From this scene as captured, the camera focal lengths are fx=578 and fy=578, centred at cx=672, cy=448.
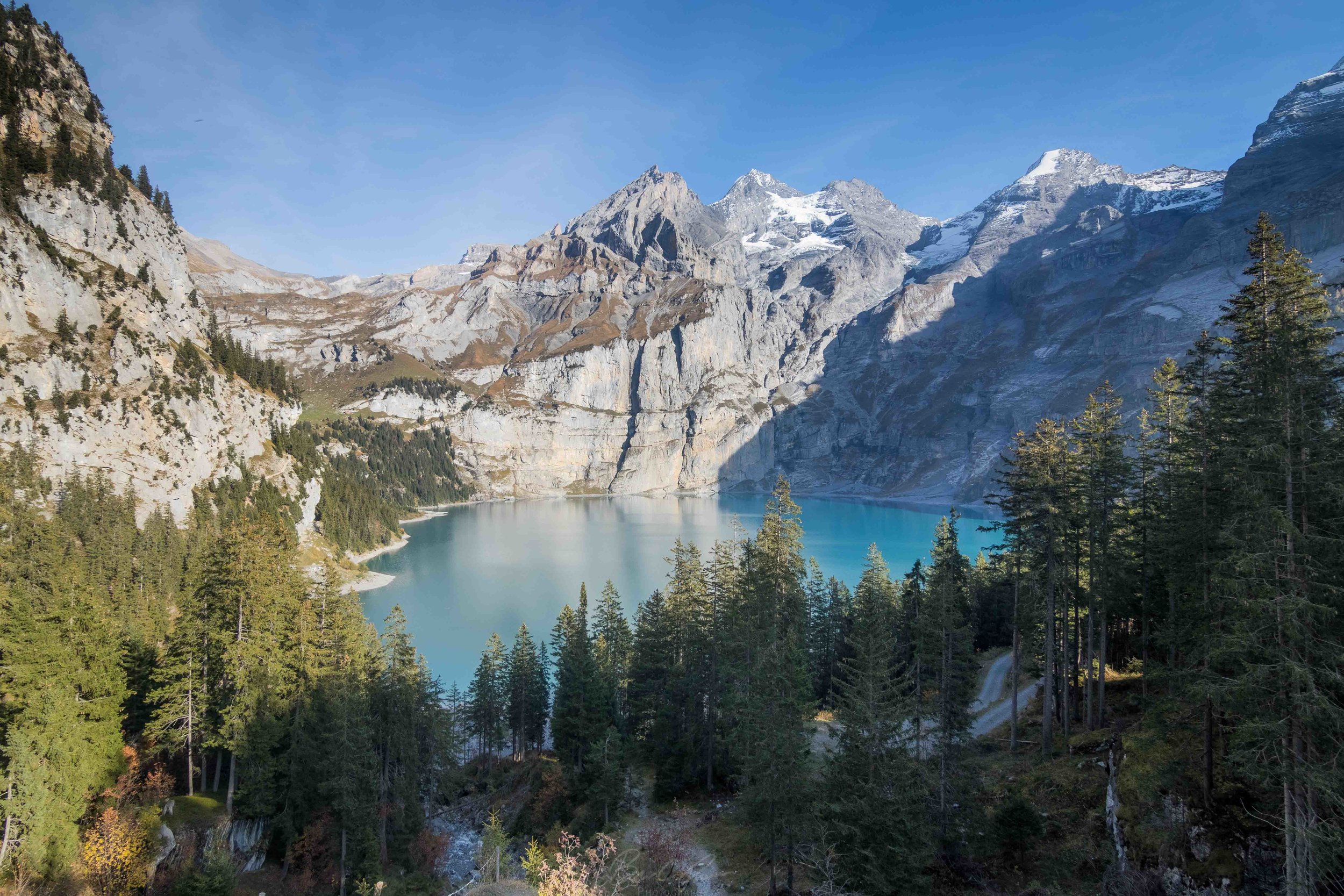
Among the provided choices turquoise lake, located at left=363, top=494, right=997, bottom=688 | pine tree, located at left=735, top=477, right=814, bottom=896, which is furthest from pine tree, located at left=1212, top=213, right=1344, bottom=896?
turquoise lake, located at left=363, top=494, right=997, bottom=688

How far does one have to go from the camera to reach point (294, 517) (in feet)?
264

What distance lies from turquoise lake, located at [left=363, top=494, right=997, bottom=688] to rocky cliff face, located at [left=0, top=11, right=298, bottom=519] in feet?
93.2

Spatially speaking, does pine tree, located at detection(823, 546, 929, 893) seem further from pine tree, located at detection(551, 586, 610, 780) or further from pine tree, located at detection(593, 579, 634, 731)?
pine tree, located at detection(593, 579, 634, 731)

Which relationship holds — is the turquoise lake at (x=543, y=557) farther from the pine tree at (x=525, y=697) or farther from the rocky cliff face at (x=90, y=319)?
the rocky cliff face at (x=90, y=319)

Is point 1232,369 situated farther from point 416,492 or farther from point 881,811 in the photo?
point 416,492

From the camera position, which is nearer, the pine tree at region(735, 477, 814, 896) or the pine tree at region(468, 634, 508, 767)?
the pine tree at region(735, 477, 814, 896)

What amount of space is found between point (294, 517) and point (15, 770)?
7482 cm

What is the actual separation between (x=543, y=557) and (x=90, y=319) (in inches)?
2544

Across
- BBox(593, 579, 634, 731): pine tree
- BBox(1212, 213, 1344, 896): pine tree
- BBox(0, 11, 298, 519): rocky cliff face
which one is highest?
BBox(0, 11, 298, 519): rocky cliff face

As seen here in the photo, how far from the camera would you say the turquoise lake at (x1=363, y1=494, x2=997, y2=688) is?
64750mm

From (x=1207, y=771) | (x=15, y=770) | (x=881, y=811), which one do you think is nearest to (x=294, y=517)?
(x=15, y=770)

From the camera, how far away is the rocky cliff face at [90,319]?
53812mm

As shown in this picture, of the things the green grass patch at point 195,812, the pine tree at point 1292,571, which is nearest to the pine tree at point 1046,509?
the pine tree at point 1292,571

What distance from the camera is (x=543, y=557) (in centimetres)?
10106
